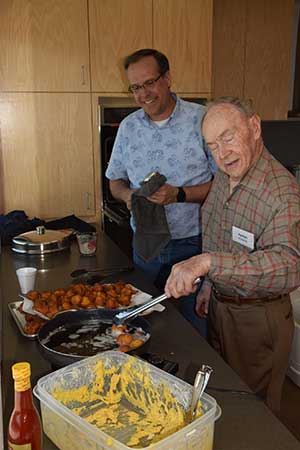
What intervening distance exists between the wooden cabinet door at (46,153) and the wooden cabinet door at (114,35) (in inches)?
7.2

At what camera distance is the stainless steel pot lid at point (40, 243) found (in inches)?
85.6

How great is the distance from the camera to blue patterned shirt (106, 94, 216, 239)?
2.18 meters

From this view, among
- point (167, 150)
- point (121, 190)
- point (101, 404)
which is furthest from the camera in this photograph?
point (121, 190)

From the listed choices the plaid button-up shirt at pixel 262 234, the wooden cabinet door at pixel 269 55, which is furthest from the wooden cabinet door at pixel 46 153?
the plaid button-up shirt at pixel 262 234

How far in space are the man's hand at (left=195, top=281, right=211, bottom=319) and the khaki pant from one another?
0.21 metres

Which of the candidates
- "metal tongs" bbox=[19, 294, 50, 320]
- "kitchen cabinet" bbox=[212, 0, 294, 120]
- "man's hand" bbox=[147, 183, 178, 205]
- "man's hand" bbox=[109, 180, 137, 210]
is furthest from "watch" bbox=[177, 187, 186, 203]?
"kitchen cabinet" bbox=[212, 0, 294, 120]

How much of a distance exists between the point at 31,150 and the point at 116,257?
1.24 m

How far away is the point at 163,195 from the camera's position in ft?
6.40

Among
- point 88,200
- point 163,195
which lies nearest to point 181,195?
point 163,195

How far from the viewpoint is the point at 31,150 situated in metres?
3.02

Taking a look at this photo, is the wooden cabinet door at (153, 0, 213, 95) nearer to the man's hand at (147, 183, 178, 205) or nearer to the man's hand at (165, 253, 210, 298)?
the man's hand at (147, 183, 178, 205)

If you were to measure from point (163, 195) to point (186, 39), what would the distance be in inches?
64.0

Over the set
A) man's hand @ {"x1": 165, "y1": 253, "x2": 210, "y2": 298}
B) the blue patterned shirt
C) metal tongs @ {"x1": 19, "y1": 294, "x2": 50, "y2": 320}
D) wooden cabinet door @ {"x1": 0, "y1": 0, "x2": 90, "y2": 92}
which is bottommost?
metal tongs @ {"x1": 19, "y1": 294, "x2": 50, "y2": 320}

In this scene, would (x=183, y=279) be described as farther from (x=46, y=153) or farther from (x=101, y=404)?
(x=46, y=153)
